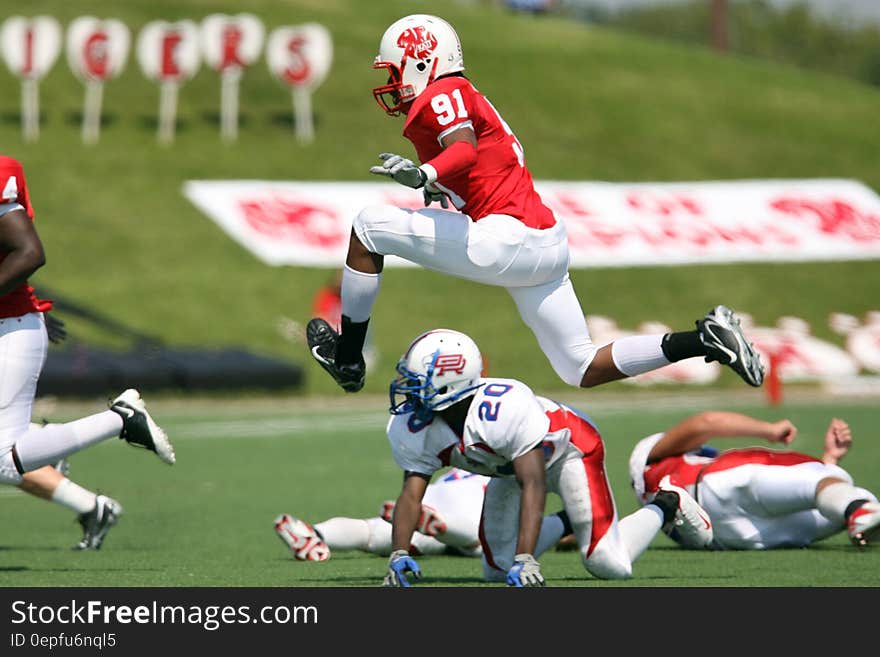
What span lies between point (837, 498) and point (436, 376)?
2.34m

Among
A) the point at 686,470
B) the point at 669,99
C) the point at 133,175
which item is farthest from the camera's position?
the point at 669,99

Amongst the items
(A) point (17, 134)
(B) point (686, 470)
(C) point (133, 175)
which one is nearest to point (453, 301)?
(C) point (133, 175)

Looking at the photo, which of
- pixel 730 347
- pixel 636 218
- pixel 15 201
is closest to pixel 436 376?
pixel 730 347

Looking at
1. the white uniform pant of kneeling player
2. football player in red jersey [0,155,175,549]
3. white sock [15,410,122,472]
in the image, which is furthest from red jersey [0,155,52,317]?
the white uniform pant of kneeling player

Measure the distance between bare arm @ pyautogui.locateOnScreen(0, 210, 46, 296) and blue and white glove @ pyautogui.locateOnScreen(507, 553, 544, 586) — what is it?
2.52 m

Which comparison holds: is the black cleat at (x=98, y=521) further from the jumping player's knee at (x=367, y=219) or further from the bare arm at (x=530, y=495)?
the bare arm at (x=530, y=495)

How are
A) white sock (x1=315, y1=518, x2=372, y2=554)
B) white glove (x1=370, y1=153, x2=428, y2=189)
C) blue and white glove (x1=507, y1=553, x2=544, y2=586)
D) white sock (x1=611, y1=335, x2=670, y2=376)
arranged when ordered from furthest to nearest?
1. white sock (x1=315, y1=518, x2=372, y2=554)
2. white sock (x1=611, y1=335, x2=670, y2=376)
3. white glove (x1=370, y1=153, x2=428, y2=189)
4. blue and white glove (x1=507, y1=553, x2=544, y2=586)

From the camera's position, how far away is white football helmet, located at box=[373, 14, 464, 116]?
6.92 metres

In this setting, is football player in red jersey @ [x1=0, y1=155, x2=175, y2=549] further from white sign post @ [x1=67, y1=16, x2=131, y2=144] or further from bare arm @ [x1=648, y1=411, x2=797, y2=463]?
white sign post @ [x1=67, y1=16, x2=131, y2=144]

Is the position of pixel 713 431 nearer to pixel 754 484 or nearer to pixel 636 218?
pixel 754 484

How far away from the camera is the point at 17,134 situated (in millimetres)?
28547

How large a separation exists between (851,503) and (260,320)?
1548 cm

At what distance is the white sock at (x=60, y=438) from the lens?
699 centimetres
